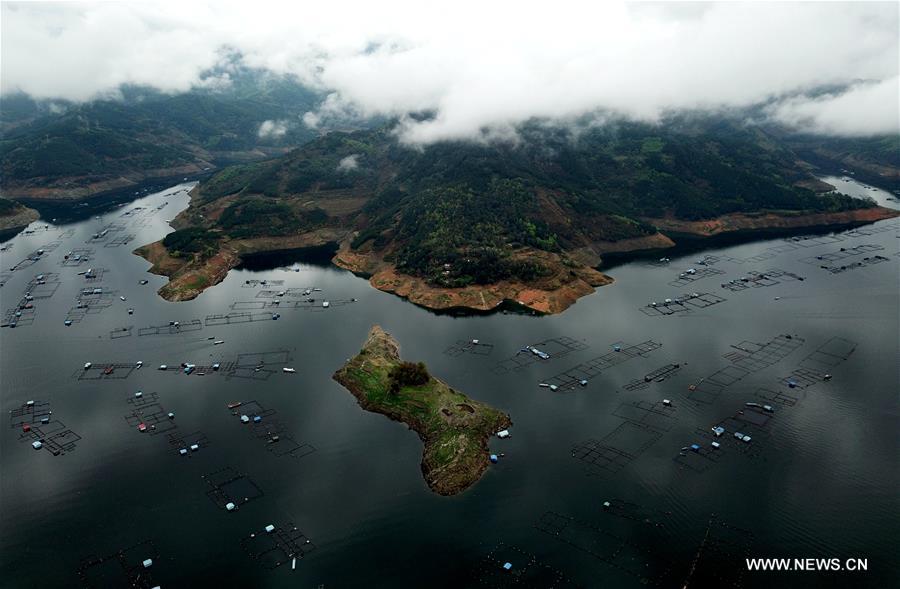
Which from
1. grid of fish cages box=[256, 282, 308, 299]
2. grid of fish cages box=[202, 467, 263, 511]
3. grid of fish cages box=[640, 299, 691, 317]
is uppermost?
grid of fish cages box=[640, 299, 691, 317]

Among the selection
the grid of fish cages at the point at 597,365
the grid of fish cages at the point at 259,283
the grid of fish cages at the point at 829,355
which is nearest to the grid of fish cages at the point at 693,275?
the grid of fish cages at the point at 829,355

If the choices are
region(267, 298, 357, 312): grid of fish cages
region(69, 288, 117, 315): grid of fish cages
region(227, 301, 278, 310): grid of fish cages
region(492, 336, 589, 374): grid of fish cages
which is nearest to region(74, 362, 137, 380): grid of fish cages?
region(69, 288, 117, 315): grid of fish cages

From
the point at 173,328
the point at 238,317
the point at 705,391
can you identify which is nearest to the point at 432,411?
the point at 705,391

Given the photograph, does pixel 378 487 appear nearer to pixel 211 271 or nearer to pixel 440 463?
pixel 440 463

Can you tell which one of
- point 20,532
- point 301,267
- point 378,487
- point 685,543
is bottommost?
point 301,267

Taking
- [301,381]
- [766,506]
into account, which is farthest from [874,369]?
[301,381]

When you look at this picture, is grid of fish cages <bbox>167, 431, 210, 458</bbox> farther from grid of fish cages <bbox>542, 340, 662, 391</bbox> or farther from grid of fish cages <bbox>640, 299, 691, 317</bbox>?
grid of fish cages <bbox>640, 299, 691, 317</bbox>

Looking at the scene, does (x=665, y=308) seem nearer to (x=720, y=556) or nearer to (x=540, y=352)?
(x=540, y=352)
